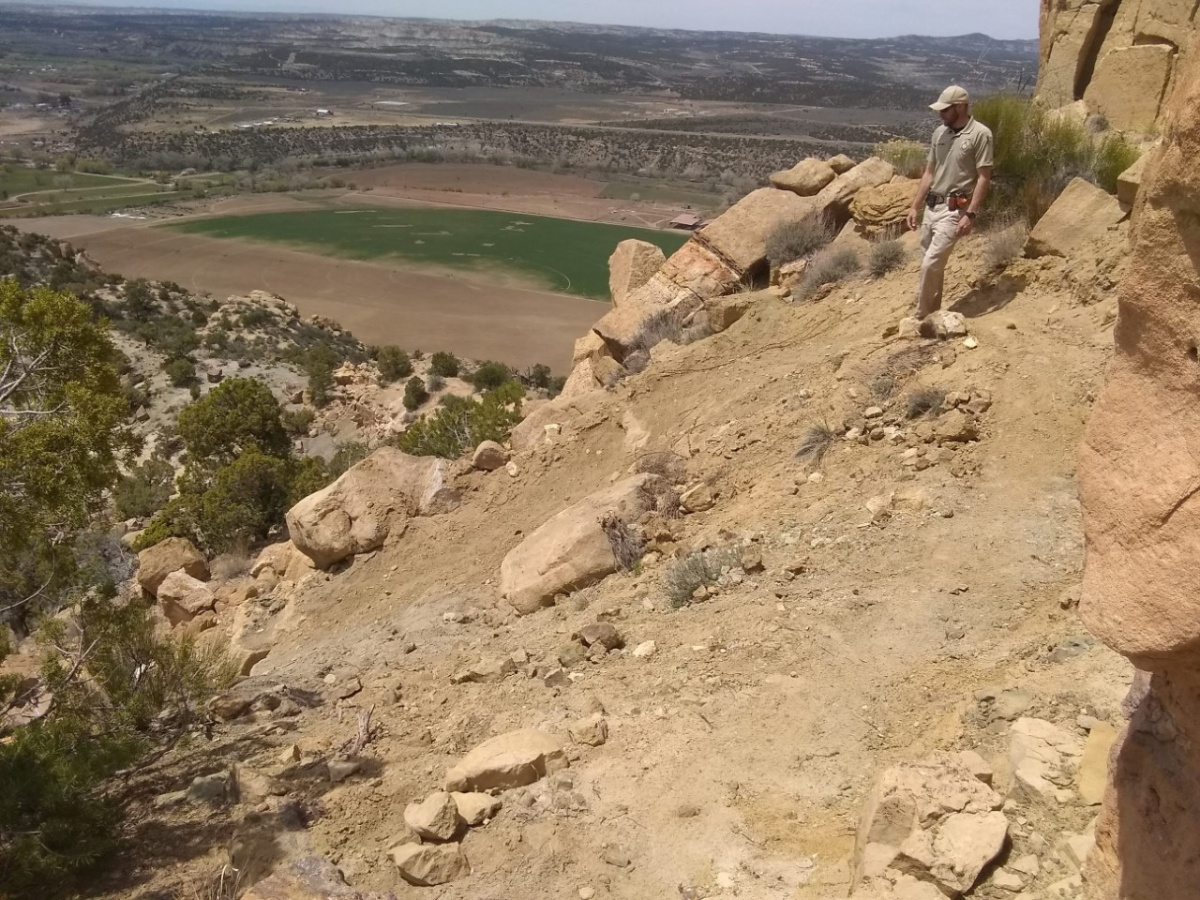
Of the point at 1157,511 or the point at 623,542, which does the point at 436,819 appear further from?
the point at 1157,511

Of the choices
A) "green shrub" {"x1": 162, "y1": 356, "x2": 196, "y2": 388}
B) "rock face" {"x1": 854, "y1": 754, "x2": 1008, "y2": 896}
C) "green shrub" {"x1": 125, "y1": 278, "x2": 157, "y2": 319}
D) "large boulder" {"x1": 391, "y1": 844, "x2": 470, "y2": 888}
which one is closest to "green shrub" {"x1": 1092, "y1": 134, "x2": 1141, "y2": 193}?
"rock face" {"x1": 854, "y1": 754, "x2": 1008, "y2": 896}

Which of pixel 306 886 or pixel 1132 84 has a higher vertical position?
pixel 1132 84

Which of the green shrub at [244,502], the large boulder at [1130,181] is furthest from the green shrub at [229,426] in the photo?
the large boulder at [1130,181]

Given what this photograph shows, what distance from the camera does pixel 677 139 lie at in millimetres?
100500

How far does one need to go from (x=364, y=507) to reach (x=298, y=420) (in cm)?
1692

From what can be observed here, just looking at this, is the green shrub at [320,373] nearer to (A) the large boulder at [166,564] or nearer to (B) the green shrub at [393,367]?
(B) the green shrub at [393,367]

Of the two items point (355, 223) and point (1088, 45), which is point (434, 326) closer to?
point (355, 223)

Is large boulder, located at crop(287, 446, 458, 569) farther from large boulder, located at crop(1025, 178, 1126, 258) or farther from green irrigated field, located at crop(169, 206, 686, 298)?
green irrigated field, located at crop(169, 206, 686, 298)

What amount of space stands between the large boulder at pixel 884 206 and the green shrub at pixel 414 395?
1822 centimetres

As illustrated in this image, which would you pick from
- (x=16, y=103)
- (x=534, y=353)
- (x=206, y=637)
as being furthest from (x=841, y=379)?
(x=16, y=103)

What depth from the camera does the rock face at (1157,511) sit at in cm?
236

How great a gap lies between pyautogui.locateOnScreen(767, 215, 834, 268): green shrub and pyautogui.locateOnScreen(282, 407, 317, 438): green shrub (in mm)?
16128

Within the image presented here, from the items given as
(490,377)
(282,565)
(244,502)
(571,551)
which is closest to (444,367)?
(490,377)

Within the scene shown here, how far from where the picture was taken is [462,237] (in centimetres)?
6147
